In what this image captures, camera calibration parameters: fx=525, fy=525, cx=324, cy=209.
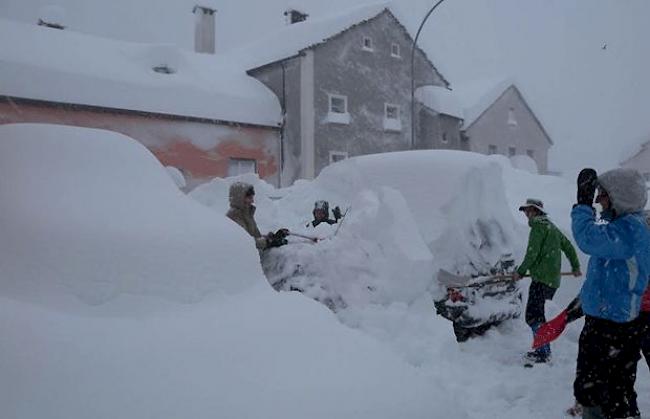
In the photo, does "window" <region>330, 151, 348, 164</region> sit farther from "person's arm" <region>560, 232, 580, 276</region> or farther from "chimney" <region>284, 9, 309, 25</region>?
"person's arm" <region>560, 232, 580, 276</region>

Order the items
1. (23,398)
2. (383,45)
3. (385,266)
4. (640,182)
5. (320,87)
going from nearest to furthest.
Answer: (23,398)
(640,182)
(385,266)
(320,87)
(383,45)

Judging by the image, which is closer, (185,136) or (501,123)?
(185,136)

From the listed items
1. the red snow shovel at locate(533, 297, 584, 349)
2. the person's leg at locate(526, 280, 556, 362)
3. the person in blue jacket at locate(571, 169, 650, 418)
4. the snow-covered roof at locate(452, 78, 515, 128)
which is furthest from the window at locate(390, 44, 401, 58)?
the person in blue jacket at locate(571, 169, 650, 418)

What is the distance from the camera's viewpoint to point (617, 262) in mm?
2891

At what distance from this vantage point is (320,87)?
695 inches

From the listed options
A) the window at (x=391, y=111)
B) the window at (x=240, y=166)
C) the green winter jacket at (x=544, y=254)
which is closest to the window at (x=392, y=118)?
the window at (x=391, y=111)

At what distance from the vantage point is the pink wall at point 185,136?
13352mm

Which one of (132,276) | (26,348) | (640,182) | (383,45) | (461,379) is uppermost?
(383,45)

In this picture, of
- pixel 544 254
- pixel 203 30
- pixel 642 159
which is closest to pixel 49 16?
pixel 203 30

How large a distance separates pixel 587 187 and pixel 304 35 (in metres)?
16.5

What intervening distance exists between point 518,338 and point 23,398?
4.66 m

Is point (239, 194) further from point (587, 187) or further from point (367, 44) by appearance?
point (367, 44)

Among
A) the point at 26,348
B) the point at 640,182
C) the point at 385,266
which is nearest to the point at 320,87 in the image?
the point at 385,266

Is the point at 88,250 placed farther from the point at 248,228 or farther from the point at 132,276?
the point at 248,228
